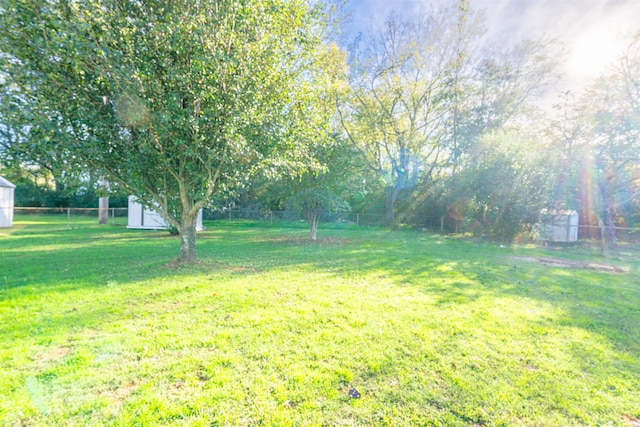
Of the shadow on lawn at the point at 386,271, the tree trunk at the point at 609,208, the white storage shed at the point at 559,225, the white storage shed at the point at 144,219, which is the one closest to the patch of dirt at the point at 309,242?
the shadow on lawn at the point at 386,271

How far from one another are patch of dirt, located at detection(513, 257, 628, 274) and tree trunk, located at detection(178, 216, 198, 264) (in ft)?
31.4

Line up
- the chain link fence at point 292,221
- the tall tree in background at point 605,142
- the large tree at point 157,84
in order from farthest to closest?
the chain link fence at point 292,221 → the tall tree in background at point 605,142 → the large tree at point 157,84

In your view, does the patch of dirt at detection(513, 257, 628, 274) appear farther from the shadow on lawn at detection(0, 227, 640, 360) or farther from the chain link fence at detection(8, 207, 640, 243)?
the chain link fence at detection(8, 207, 640, 243)

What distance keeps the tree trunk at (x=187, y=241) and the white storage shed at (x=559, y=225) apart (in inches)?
575

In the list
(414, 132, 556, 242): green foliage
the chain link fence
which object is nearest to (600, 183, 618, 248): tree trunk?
the chain link fence

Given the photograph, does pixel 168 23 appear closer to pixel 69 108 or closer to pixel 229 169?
pixel 69 108

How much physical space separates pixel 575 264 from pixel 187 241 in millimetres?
10870

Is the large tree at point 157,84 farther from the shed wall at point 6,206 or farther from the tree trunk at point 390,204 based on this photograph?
the tree trunk at point 390,204

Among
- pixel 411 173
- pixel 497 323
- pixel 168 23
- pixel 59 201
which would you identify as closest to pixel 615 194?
pixel 411 173

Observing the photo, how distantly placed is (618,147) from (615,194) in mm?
2811

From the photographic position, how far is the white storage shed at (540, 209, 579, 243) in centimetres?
1343

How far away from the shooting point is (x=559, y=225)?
45.4 ft

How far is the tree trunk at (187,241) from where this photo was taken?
22.6 feet

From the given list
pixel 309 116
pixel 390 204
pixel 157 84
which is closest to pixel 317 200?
pixel 309 116
